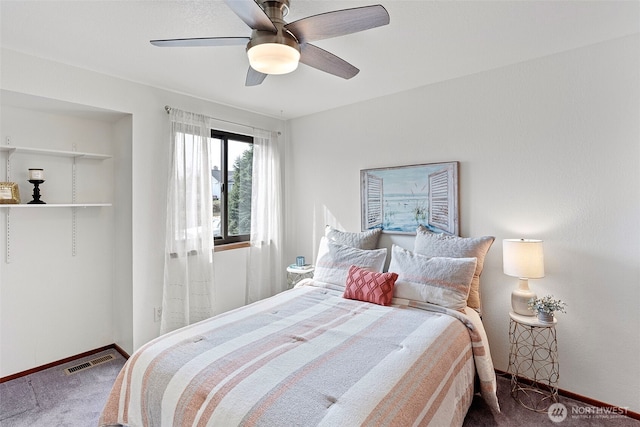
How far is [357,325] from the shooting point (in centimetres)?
200

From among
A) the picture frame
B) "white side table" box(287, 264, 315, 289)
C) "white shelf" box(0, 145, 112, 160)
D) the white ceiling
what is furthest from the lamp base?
the picture frame

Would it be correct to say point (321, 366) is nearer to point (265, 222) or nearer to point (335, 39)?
point (335, 39)

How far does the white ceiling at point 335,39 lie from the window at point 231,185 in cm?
→ 81

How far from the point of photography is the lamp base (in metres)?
2.22

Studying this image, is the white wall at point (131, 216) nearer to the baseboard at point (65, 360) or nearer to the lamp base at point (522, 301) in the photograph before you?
the baseboard at point (65, 360)

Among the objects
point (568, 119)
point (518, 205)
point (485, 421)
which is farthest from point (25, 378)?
point (568, 119)

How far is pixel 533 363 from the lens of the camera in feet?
7.83

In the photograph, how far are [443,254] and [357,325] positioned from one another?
1030mm

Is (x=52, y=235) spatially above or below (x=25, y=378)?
above

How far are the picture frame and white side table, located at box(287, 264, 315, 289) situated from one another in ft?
7.97

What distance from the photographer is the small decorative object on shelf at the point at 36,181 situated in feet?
8.08

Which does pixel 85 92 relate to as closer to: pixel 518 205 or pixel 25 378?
pixel 25 378

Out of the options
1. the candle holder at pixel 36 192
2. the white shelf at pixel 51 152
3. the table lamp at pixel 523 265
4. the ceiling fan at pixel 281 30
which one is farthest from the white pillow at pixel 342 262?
the candle holder at pixel 36 192

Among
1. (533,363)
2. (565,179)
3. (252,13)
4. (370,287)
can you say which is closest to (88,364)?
(370,287)
